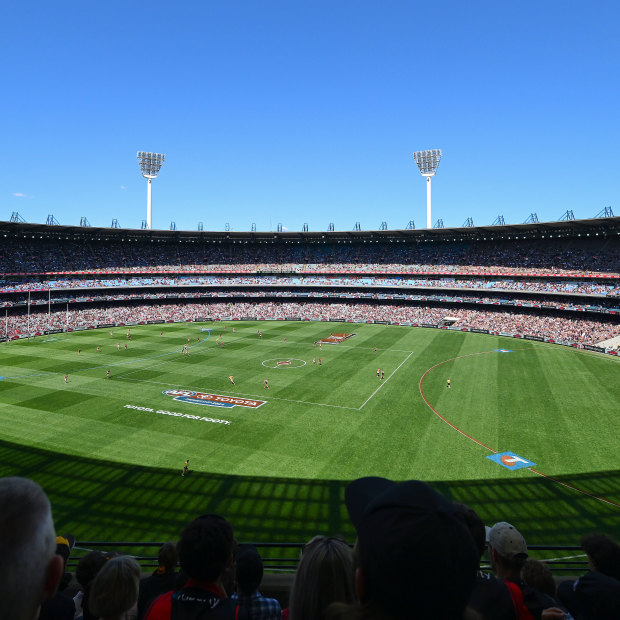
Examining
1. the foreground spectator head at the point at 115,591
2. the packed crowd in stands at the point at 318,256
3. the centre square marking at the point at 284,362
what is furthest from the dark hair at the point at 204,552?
the packed crowd in stands at the point at 318,256

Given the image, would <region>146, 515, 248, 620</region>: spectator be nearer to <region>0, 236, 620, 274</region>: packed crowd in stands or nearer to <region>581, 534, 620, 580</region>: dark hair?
<region>581, 534, 620, 580</region>: dark hair

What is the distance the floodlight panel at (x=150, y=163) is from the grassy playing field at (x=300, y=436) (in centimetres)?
5423

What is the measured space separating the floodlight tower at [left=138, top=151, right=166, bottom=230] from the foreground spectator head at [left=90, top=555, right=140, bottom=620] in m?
92.3

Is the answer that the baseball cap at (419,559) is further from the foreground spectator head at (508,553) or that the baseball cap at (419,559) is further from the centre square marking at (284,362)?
the centre square marking at (284,362)

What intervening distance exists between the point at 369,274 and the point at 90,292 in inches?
2025

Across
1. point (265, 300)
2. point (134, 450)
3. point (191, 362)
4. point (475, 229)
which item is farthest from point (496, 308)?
point (134, 450)

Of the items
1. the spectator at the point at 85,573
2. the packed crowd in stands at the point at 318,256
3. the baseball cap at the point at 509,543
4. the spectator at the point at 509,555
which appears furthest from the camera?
the packed crowd in stands at the point at 318,256

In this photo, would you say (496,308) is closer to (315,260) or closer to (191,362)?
(315,260)

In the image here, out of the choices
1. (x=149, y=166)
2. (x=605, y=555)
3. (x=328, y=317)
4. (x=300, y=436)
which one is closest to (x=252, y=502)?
(x=300, y=436)

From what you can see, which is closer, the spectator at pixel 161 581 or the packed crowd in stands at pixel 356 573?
the packed crowd in stands at pixel 356 573

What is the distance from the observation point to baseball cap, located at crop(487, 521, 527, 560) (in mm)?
4785

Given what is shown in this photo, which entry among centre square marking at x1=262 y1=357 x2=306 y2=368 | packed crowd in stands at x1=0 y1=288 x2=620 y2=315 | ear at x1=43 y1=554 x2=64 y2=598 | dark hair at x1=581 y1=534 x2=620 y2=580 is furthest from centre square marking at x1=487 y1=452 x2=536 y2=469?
packed crowd in stands at x1=0 y1=288 x2=620 y2=315

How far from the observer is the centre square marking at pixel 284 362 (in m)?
43.1

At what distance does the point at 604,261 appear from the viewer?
6234cm
